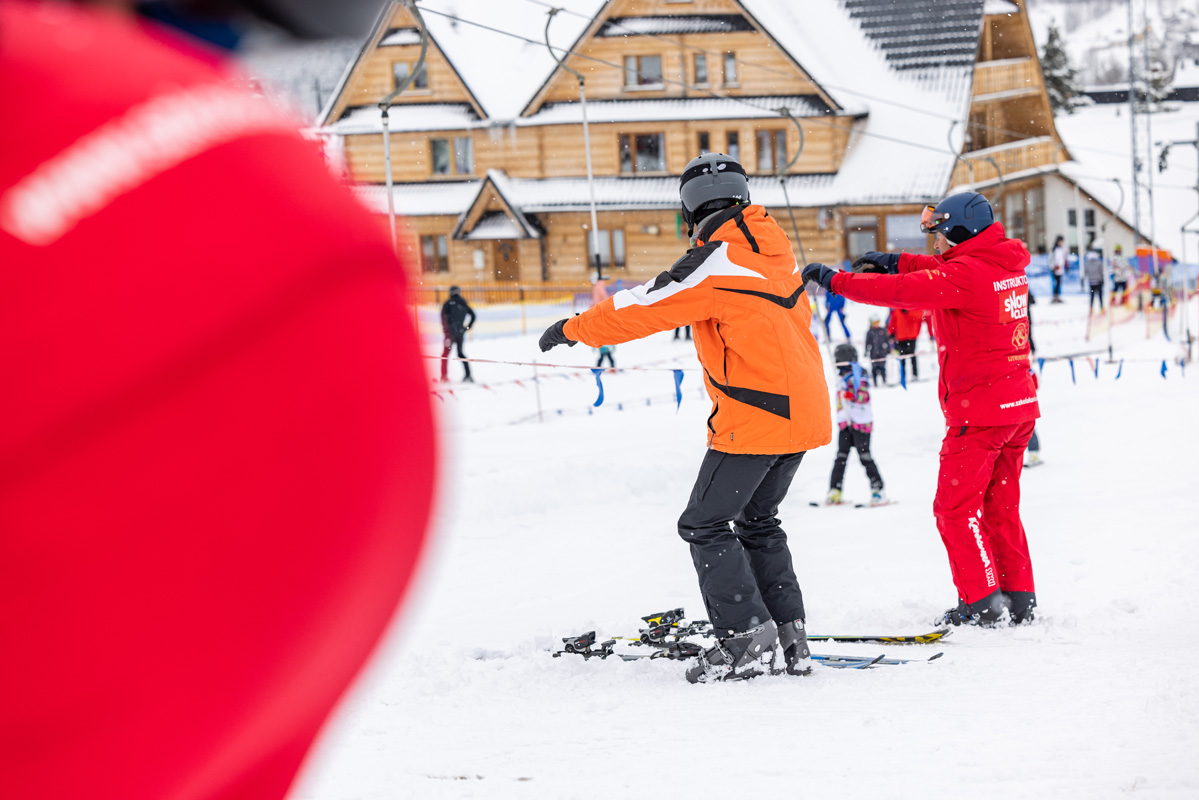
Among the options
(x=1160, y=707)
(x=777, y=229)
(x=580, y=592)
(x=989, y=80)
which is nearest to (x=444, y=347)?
(x=580, y=592)

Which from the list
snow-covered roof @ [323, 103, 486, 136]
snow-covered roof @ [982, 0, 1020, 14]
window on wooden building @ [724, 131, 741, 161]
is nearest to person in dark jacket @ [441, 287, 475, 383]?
snow-covered roof @ [323, 103, 486, 136]

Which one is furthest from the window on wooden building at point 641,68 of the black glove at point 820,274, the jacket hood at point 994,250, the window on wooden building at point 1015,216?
the black glove at point 820,274

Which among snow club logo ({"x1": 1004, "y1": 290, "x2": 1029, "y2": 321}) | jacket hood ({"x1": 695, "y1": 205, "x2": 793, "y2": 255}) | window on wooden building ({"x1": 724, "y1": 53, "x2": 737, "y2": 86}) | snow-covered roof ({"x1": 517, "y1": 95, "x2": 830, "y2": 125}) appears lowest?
snow club logo ({"x1": 1004, "y1": 290, "x2": 1029, "y2": 321})

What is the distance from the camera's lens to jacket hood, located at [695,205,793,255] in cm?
372

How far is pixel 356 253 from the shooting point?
55cm

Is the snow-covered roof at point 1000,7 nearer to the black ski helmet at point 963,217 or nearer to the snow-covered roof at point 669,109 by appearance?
the snow-covered roof at point 669,109

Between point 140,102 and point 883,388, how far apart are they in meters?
16.3

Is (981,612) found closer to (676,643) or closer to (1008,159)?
(676,643)

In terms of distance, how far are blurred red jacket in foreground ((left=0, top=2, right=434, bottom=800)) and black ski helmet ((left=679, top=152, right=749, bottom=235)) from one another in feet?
11.3

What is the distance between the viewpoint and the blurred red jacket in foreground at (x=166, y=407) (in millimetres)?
449

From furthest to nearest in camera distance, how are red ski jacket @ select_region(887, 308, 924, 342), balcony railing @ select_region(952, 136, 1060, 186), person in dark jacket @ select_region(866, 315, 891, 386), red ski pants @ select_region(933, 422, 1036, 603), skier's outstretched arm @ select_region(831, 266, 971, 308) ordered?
balcony railing @ select_region(952, 136, 1060, 186) < person in dark jacket @ select_region(866, 315, 891, 386) < red ski jacket @ select_region(887, 308, 924, 342) < red ski pants @ select_region(933, 422, 1036, 603) < skier's outstretched arm @ select_region(831, 266, 971, 308)

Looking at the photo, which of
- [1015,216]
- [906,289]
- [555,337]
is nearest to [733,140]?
[1015,216]

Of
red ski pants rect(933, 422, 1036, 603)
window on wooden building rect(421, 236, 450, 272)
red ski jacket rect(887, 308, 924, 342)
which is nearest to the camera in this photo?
red ski pants rect(933, 422, 1036, 603)

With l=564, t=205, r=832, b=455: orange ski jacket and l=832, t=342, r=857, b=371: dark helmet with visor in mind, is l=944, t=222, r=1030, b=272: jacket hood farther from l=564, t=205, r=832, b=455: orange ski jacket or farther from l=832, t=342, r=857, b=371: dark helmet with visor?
l=832, t=342, r=857, b=371: dark helmet with visor
